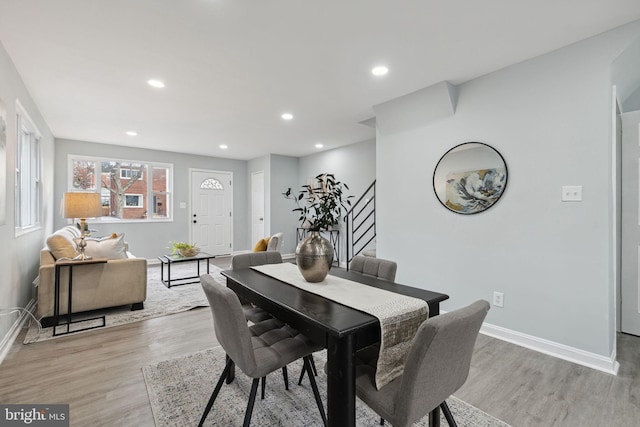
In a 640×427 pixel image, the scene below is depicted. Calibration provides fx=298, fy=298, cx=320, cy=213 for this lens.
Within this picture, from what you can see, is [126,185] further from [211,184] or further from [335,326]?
[335,326]

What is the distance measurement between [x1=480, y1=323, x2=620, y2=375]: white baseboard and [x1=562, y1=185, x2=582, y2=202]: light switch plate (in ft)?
3.78

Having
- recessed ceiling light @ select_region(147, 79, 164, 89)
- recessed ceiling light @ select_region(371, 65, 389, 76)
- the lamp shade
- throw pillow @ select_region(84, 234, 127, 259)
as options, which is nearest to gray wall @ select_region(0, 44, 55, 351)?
the lamp shade

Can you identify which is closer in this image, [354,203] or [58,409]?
[58,409]

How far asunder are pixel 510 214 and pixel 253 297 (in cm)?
232

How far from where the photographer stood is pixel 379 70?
2.74m

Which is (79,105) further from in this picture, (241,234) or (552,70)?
(552,70)

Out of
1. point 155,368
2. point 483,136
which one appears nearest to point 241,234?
point 155,368

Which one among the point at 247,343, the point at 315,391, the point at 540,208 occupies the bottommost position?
the point at 315,391

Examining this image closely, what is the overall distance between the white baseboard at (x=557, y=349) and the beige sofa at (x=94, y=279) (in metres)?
3.69

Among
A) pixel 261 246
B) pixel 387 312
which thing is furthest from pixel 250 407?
pixel 261 246

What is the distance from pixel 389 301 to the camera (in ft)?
4.89

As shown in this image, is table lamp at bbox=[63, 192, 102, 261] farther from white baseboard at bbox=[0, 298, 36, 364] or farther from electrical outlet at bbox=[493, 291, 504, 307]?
electrical outlet at bbox=[493, 291, 504, 307]

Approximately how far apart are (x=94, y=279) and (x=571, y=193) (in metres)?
4.50

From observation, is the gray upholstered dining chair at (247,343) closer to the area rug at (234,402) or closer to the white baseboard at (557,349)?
the area rug at (234,402)
